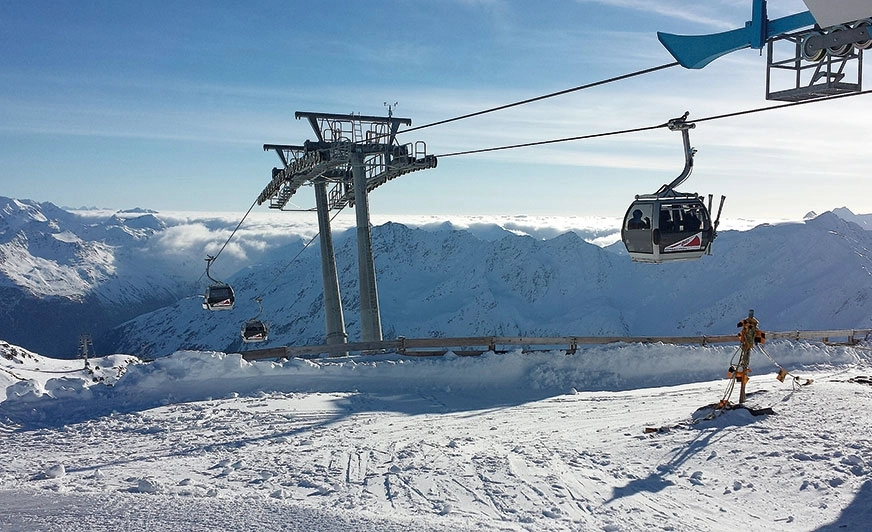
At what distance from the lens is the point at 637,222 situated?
11258 millimetres

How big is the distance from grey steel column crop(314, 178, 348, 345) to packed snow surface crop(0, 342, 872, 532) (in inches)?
318

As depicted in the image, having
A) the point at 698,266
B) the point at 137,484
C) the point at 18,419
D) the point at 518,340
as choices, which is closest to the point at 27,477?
the point at 137,484

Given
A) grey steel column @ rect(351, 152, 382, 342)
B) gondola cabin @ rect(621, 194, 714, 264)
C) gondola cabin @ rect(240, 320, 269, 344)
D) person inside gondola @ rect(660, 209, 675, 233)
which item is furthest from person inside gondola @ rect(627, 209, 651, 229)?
gondola cabin @ rect(240, 320, 269, 344)

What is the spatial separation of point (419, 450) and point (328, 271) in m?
16.9

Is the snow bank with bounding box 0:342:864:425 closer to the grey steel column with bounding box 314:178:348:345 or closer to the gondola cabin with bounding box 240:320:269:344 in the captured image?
the gondola cabin with bounding box 240:320:269:344

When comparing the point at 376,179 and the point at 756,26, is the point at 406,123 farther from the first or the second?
the point at 756,26

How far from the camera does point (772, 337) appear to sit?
26891mm

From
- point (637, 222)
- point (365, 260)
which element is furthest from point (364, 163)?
point (637, 222)

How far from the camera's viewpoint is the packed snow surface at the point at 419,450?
809 cm

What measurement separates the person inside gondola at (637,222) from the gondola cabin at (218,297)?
51.7 feet

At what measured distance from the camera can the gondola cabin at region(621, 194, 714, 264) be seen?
36.0 feet

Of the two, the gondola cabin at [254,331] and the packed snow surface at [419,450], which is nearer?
the packed snow surface at [419,450]

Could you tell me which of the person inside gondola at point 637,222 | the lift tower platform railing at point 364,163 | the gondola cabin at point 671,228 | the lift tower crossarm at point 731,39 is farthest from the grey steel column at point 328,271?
the lift tower crossarm at point 731,39

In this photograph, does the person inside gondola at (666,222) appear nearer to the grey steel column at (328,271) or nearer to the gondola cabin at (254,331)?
the gondola cabin at (254,331)
